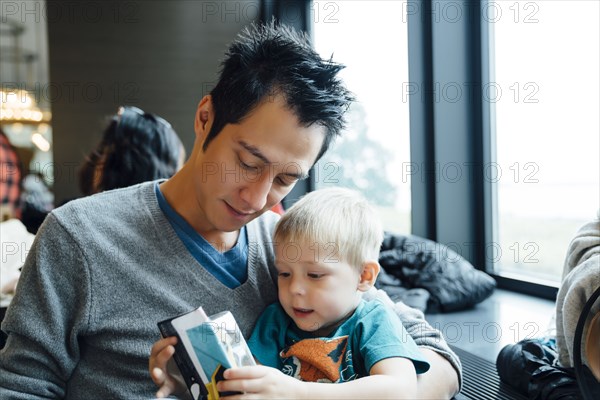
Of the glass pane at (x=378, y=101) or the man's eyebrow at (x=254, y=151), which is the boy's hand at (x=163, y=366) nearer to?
the man's eyebrow at (x=254, y=151)

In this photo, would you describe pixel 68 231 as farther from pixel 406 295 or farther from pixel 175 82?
pixel 175 82

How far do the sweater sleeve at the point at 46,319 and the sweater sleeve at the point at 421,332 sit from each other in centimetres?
58

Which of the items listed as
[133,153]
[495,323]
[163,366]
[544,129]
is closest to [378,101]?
[544,129]

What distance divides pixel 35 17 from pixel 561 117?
3.76 m

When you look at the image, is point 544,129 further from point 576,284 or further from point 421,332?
point 421,332

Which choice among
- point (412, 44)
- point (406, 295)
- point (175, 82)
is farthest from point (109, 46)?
point (406, 295)

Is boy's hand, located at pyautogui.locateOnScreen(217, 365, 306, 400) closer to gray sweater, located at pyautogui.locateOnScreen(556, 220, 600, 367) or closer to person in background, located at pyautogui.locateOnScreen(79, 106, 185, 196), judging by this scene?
gray sweater, located at pyautogui.locateOnScreen(556, 220, 600, 367)

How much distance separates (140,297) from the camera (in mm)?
1024

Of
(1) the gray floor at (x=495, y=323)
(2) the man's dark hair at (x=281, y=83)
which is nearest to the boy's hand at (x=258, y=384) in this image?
(2) the man's dark hair at (x=281, y=83)

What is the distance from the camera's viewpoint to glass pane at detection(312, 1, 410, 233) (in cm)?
271

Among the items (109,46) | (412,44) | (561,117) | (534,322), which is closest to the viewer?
(534,322)

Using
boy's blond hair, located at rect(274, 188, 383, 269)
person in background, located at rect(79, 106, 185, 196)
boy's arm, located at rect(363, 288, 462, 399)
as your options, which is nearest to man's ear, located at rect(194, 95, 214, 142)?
boy's blond hair, located at rect(274, 188, 383, 269)

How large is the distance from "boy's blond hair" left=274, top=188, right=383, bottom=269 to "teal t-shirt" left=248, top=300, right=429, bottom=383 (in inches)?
4.7

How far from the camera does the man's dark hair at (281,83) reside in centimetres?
105
